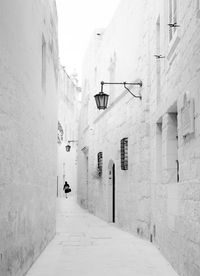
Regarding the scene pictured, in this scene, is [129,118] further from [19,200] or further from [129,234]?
[19,200]

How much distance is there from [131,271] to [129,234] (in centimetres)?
472

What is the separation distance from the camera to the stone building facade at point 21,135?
15.3 ft

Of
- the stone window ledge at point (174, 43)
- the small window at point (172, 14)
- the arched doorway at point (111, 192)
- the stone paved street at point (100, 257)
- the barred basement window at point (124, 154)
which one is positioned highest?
the small window at point (172, 14)

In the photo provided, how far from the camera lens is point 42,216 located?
8.26 meters

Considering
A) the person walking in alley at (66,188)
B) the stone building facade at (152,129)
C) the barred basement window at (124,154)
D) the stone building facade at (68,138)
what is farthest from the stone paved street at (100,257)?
the stone building facade at (68,138)

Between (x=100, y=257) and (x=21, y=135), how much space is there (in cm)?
312

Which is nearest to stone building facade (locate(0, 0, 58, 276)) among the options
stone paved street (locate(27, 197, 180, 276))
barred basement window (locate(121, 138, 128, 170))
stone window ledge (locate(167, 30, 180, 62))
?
stone paved street (locate(27, 197, 180, 276))

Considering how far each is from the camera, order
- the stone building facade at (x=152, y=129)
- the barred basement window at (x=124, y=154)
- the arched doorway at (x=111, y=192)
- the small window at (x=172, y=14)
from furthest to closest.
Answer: the arched doorway at (x=111, y=192) < the barred basement window at (x=124, y=154) < the small window at (x=172, y=14) < the stone building facade at (x=152, y=129)

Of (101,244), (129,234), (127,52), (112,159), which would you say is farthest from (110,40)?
(101,244)

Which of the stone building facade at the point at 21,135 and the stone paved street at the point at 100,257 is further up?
the stone building facade at the point at 21,135

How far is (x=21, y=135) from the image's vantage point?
5723 mm

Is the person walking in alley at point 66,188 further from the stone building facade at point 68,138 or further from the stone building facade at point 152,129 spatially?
the stone building facade at point 152,129

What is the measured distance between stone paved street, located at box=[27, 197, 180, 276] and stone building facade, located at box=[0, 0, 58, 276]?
35cm

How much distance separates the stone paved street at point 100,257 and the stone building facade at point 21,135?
13.8 inches
